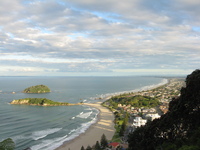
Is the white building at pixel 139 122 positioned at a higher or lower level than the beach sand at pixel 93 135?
higher

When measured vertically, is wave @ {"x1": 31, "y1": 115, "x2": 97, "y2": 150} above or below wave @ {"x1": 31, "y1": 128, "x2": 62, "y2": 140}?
below

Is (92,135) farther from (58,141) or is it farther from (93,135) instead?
(58,141)

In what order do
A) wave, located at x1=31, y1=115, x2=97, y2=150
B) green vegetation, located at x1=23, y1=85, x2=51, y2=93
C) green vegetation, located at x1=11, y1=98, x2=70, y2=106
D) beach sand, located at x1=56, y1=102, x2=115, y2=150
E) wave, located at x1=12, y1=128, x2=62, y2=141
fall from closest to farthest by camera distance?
wave, located at x1=31, y1=115, x2=97, y2=150 → beach sand, located at x1=56, y1=102, x2=115, y2=150 → wave, located at x1=12, y1=128, x2=62, y2=141 → green vegetation, located at x1=11, y1=98, x2=70, y2=106 → green vegetation, located at x1=23, y1=85, x2=51, y2=93

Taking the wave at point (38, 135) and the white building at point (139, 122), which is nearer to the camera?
the wave at point (38, 135)

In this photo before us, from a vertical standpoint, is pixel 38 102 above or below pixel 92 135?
above

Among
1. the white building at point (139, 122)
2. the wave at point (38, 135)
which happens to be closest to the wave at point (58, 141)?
the wave at point (38, 135)

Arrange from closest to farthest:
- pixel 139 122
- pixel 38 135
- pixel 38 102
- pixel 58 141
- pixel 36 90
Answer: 1. pixel 58 141
2. pixel 38 135
3. pixel 139 122
4. pixel 38 102
5. pixel 36 90

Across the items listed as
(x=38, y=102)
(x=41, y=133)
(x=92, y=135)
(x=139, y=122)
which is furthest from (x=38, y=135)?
(x=38, y=102)

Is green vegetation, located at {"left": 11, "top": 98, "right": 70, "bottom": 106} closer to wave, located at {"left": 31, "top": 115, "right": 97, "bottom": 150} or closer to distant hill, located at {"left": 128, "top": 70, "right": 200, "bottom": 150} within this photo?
wave, located at {"left": 31, "top": 115, "right": 97, "bottom": 150}

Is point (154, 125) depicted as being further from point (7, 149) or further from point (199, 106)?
point (7, 149)

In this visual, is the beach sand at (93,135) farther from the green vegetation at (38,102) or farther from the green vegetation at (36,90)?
the green vegetation at (36,90)

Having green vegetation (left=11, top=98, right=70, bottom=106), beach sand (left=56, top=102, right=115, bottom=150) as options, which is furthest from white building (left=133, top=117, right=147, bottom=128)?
green vegetation (left=11, top=98, right=70, bottom=106)
